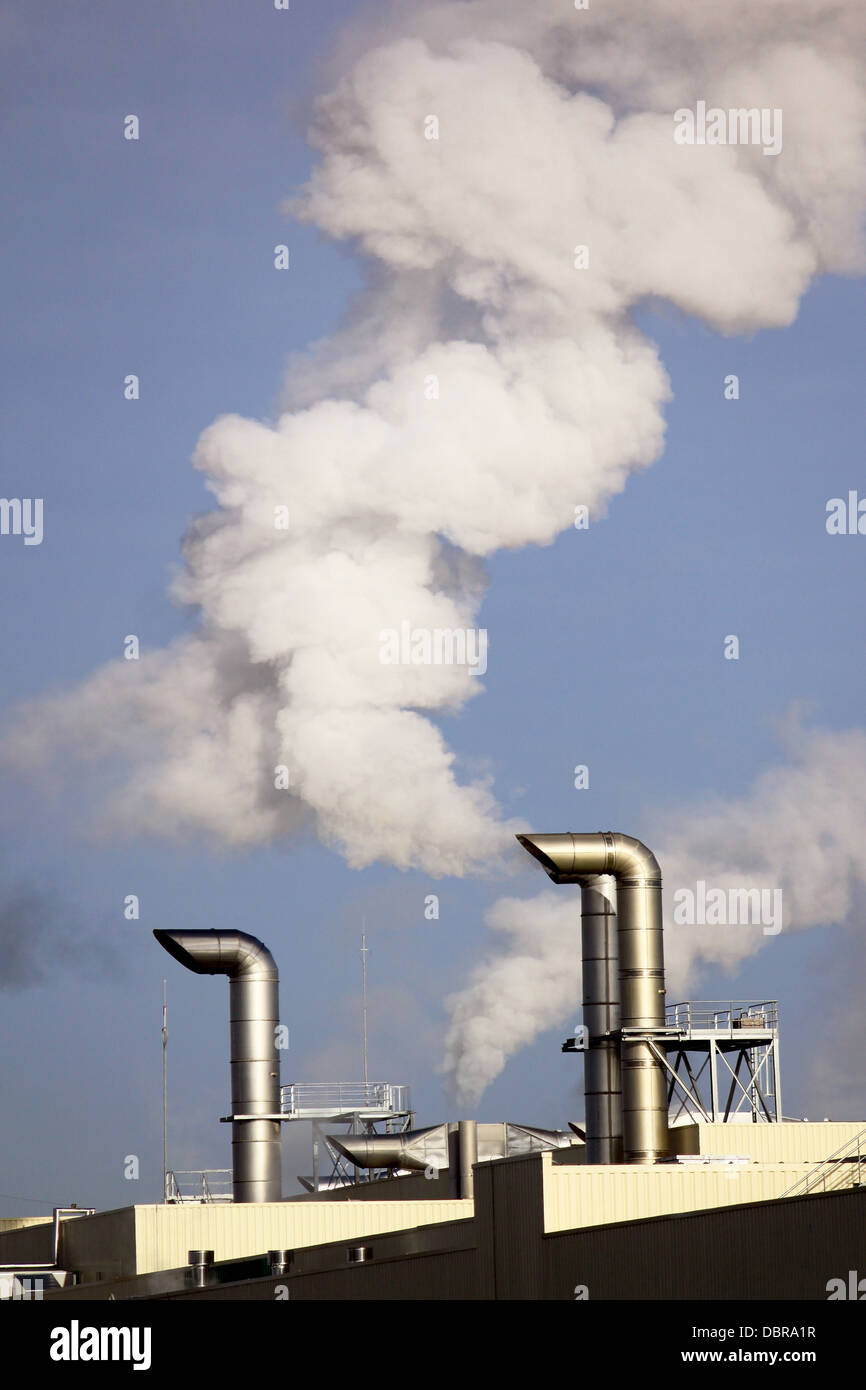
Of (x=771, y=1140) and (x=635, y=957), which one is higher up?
(x=635, y=957)

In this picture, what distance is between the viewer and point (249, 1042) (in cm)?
5397

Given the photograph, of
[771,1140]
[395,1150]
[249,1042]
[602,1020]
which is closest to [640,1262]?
[602,1020]

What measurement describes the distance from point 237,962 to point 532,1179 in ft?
65.6

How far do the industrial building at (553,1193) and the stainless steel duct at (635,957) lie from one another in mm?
44

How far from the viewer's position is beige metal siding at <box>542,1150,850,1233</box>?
35531mm

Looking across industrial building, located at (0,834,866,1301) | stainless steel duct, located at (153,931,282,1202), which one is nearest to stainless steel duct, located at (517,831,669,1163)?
industrial building, located at (0,834,866,1301)

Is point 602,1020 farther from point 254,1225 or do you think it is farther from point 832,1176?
point 254,1225

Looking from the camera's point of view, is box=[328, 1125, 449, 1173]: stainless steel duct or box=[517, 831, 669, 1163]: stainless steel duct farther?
box=[328, 1125, 449, 1173]: stainless steel duct

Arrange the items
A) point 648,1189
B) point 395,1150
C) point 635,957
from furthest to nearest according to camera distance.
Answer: point 395,1150
point 635,957
point 648,1189

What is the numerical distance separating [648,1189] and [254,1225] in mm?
15793

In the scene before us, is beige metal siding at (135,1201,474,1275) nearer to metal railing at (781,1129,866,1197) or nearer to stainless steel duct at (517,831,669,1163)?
stainless steel duct at (517,831,669,1163)

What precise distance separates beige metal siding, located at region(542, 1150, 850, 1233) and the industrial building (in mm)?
38
